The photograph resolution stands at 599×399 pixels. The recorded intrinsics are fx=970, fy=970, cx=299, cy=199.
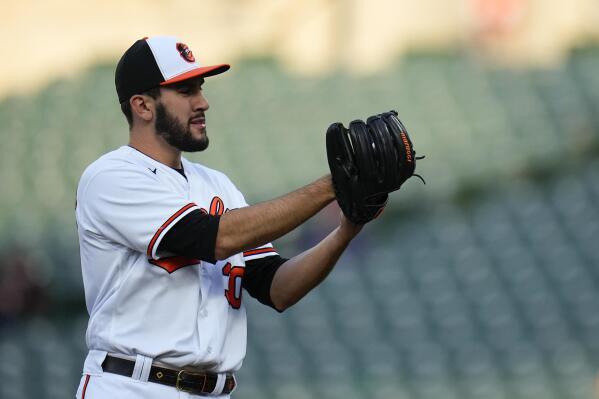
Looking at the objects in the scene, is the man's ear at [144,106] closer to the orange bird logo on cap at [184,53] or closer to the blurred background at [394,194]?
the orange bird logo on cap at [184,53]

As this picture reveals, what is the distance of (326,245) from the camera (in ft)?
7.40

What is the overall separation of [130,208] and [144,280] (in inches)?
6.4

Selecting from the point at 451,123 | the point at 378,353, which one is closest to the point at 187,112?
the point at 378,353

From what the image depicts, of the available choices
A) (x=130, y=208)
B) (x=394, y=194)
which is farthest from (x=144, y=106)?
(x=394, y=194)

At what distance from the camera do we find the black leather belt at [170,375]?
2.10 meters

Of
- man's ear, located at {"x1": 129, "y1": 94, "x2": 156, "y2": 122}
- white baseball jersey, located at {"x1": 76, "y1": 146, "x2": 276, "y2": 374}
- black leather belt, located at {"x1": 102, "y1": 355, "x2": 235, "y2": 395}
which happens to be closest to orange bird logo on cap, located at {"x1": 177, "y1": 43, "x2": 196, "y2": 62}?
man's ear, located at {"x1": 129, "y1": 94, "x2": 156, "y2": 122}

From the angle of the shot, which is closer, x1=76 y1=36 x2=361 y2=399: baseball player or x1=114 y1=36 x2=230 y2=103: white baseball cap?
x1=76 y1=36 x2=361 y2=399: baseball player

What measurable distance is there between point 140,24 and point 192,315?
646 cm

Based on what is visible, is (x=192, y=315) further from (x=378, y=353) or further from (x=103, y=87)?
(x=103, y=87)

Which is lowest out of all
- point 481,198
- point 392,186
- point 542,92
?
point 481,198

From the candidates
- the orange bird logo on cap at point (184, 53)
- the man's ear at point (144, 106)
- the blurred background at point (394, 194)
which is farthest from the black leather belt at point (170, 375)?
the blurred background at point (394, 194)

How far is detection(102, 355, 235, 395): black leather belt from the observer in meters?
2.10

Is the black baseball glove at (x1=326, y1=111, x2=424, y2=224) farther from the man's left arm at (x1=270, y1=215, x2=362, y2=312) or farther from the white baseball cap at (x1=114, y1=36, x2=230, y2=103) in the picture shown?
the white baseball cap at (x1=114, y1=36, x2=230, y2=103)

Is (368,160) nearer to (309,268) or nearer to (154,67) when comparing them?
(309,268)
